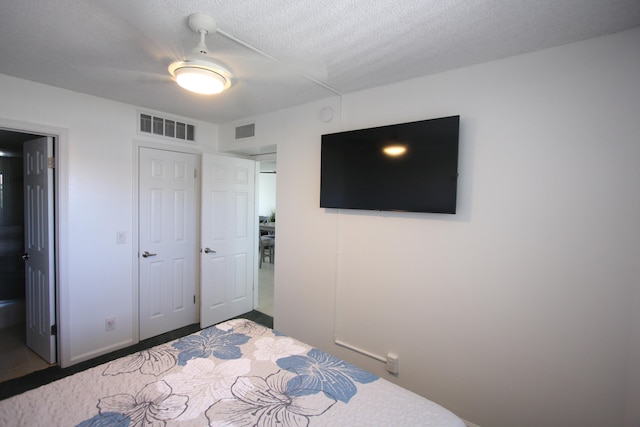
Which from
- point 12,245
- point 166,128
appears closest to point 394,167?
point 166,128

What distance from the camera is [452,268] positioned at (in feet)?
6.36

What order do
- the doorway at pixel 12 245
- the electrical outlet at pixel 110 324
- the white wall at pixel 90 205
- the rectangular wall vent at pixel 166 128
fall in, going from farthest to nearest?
the doorway at pixel 12 245 < the rectangular wall vent at pixel 166 128 < the electrical outlet at pixel 110 324 < the white wall at pixel 90 205

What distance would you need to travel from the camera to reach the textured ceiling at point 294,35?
1324 mm

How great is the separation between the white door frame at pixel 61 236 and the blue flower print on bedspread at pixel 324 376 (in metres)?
2.18

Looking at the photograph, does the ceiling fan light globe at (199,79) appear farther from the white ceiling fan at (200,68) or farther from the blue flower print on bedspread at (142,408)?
the blue flower print on bedspread at (142,408)

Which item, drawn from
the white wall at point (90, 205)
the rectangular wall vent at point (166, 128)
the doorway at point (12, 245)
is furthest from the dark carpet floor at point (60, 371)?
the rectangular wall vent at point (166, 128)

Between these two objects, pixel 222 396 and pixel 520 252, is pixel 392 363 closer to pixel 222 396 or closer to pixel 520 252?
pixel 520 252

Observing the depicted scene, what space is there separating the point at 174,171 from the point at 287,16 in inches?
91.3

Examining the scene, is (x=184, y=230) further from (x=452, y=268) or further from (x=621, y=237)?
(x=621, y=237)

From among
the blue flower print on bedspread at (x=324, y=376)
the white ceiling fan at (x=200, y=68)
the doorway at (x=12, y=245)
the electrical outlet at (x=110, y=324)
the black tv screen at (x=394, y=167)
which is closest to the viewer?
the blue flower print on bedspread at (x=324, y=376)

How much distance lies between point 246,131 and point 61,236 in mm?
1931

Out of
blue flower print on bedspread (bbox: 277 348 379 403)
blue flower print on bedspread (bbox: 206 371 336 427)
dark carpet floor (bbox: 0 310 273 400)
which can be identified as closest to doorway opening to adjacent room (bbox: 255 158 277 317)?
dark carpet floor (bbox: 0 310 273 400)

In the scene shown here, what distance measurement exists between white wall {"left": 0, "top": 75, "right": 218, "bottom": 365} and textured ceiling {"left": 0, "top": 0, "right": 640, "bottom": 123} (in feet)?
0.88

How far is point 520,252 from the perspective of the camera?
1.71 m
